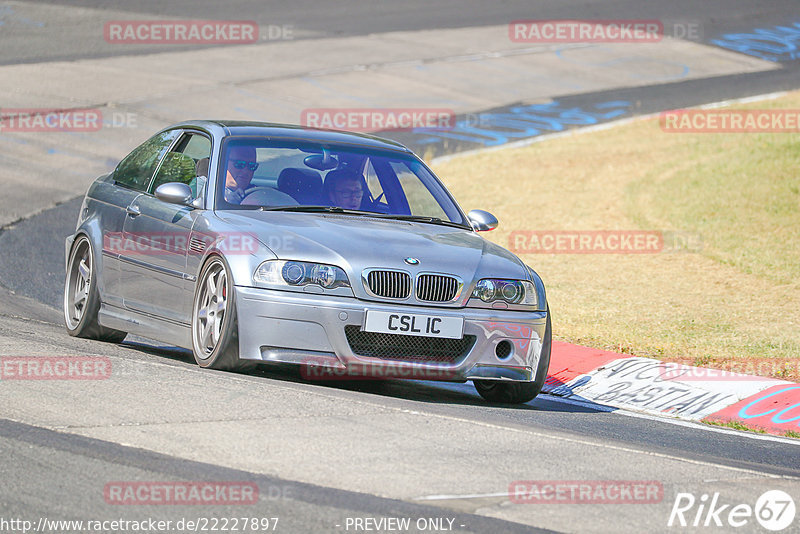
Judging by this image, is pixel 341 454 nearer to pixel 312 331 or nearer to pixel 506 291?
pixel 312 331

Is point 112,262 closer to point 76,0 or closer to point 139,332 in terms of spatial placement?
point 139,332

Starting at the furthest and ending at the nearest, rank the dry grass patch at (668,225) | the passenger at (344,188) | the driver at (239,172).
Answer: the dry grass patch at (668,225), the passenger at (344,188), the driver at (239,172)

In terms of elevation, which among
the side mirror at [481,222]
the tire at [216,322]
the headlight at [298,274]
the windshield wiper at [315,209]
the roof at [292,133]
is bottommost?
the tire at [216,322]

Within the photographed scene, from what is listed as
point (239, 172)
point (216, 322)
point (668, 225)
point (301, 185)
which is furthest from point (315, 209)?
point (668, 225)

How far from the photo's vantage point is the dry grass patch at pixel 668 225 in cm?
1113

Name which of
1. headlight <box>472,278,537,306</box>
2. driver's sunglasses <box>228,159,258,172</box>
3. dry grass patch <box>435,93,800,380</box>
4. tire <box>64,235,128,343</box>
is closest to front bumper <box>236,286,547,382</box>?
headlight <box>472,278,537,306</box>

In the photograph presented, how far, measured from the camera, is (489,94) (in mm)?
26547

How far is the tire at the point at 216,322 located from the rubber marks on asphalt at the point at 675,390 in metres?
2.95

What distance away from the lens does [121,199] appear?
902cm

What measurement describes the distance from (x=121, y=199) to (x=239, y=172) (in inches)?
47.2

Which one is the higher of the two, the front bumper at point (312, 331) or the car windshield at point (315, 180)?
the car windshield at point (315, 180)

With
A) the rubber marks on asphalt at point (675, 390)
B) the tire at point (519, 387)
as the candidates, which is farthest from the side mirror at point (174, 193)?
the rubber marks on asphalt at point (675, 390)

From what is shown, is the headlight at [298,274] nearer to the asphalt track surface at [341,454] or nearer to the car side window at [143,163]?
the asphalt track surface at [341,454]

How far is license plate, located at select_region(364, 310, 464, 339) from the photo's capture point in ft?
23.5
